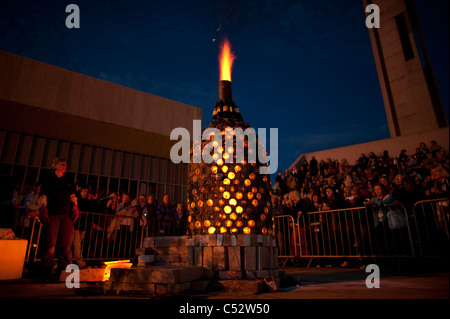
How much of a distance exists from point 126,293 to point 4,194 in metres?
4.26

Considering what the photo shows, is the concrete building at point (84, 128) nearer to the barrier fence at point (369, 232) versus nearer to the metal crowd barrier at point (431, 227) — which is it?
the barrier fence at point (369, 232)

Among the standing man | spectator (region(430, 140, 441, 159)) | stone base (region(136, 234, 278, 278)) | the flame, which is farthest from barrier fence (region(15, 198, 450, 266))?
spectator (region(430, 140, 441, 159))

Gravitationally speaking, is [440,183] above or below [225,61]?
below

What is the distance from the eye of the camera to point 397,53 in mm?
19328

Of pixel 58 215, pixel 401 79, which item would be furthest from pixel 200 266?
pixel 401 79

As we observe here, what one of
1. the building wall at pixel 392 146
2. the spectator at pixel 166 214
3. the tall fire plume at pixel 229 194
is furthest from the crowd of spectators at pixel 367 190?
the spectator at pixel 166 214

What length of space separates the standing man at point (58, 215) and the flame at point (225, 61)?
372 centimetres

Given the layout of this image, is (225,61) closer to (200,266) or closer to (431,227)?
(200,266)

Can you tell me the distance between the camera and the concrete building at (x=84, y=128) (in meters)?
11.2

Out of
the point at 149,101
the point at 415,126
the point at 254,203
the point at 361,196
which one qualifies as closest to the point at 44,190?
the point at 254,203

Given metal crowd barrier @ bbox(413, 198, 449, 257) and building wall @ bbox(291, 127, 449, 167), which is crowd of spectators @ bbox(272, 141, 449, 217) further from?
A: building wall @ bbox(291, 127, 449, 167)

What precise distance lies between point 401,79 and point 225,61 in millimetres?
18531

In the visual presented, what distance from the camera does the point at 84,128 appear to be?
1299 cm
